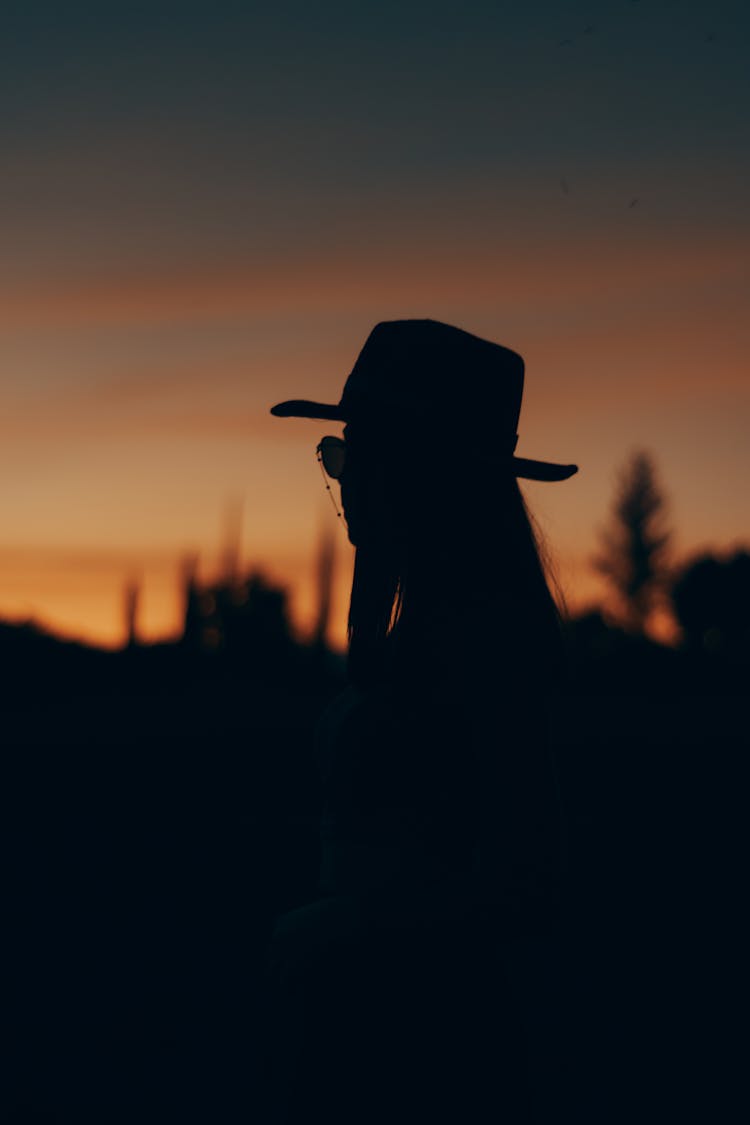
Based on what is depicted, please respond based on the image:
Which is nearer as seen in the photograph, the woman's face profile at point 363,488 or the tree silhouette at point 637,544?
the woman's face profile at point 363,488

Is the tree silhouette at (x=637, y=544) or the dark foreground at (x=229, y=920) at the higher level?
the tree silhouette at (x=637, y=544)

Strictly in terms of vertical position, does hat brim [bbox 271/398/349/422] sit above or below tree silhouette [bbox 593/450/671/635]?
below

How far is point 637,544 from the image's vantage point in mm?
92500

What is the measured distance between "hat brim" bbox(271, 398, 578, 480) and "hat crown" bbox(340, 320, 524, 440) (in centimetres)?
5

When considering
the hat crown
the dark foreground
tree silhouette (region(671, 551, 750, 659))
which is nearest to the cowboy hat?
the hat crown

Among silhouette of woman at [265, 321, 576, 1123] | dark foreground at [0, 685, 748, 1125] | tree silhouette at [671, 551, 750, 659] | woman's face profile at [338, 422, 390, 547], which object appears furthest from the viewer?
tree silhouette at [671, 551, 750, 659]

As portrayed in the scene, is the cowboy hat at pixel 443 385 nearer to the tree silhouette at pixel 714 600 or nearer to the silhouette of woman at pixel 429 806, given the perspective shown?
the silhouette of woman at pixel 429 806

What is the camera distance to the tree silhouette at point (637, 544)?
303 ft

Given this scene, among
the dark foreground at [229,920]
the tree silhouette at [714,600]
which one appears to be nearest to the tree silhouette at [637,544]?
the tree silhouette at [714,600]

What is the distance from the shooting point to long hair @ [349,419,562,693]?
6.82ft

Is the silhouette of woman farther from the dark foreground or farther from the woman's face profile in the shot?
the dark foreground

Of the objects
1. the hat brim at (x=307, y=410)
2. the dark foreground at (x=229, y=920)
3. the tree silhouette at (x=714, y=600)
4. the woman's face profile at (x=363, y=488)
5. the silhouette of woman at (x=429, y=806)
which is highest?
the tree silhouette at (x=714, y=600)

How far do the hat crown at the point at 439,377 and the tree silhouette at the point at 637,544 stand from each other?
299ft

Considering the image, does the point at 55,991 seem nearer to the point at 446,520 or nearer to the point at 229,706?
the point at 446,520
